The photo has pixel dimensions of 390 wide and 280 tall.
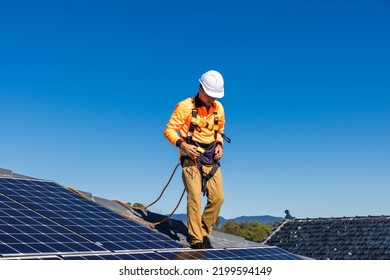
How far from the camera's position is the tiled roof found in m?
27.6

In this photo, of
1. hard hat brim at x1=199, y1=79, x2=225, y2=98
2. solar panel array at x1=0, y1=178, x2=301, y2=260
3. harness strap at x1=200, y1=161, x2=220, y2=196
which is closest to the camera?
solar panel array at x1=0, y1=178, x2=301, y2=260

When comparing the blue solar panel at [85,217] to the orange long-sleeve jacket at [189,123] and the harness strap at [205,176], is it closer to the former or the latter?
the harness strap at [205,176]

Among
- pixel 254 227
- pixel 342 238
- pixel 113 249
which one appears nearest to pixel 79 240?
pixel 113 249

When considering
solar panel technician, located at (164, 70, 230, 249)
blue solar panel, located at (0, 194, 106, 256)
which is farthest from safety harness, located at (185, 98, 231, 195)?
blue solar panel, located at (0, 194, 106, 256)

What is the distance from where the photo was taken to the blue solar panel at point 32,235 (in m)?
7.77

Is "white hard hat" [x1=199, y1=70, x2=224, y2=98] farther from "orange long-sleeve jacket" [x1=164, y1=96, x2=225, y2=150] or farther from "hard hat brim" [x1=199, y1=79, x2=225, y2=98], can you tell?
"orange long-sleeve jacket" [x1=164, y1=96, x2=225, y2=150]

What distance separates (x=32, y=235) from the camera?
8.38 metres

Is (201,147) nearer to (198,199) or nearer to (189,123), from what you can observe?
(189,123)

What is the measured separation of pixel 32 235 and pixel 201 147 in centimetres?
302

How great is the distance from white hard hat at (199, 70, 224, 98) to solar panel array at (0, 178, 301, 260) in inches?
97.6

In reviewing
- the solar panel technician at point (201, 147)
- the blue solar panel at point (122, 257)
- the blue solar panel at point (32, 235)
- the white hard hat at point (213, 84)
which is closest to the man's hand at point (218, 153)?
the solar panel technician at point (201, 147)

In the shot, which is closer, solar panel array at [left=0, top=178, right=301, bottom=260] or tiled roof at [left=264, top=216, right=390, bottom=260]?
solar panel array at [left=0, top=178, right=301, bottom=260]
